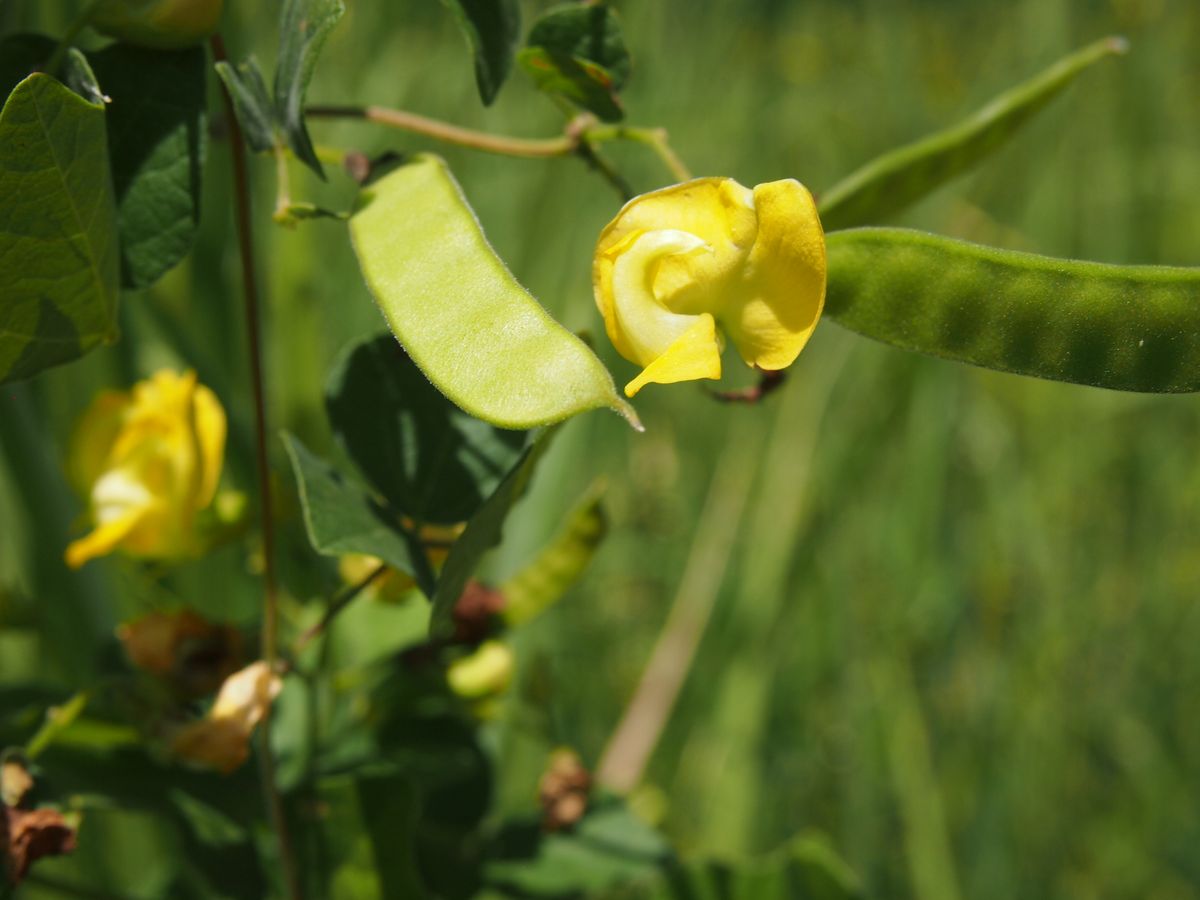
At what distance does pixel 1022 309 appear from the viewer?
1.28 feet

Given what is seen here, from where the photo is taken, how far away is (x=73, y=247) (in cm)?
40

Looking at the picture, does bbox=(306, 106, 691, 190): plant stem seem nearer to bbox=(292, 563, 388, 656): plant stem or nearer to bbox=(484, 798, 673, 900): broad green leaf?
bbox=(292, 563, 388, 656): plant stem

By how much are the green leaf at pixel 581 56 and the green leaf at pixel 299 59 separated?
0.09 meters

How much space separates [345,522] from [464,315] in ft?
0.41

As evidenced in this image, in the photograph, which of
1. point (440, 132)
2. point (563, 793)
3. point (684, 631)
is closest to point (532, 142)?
point (440, 132)

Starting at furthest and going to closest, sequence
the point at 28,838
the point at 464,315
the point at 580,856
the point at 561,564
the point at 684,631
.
→ the point at 684,631
the point at 580,856
the point at 561,564
the point at 28,838
the point at 464,315

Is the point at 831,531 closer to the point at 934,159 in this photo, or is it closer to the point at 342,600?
the point at 934,159

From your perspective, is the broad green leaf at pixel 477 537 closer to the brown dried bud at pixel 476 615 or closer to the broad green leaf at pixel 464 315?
the broad green leaf at pixel 464 315

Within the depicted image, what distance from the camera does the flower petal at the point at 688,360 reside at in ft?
1.12

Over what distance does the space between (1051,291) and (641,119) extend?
1.15 meters

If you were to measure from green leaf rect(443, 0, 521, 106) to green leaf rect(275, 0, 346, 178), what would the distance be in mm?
68

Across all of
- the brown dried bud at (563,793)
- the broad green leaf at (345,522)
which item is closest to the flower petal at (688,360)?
the broad green leaf at (345,522)

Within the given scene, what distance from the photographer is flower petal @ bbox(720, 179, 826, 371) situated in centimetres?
36

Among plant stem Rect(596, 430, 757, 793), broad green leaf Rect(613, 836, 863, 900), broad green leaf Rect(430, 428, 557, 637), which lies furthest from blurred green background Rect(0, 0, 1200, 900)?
broad green leaf Rect(430, 428, 557, 637)
